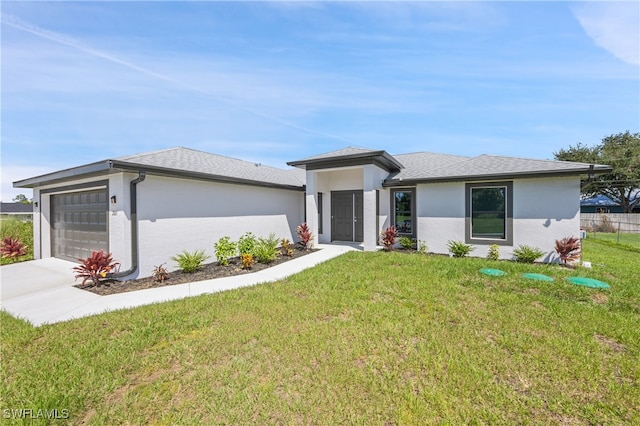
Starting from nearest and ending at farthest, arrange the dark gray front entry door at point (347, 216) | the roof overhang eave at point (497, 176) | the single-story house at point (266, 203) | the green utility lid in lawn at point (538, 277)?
the green utility lid in lawn at point (538, 277)
the single-story house at point (266, 203)
the roof overhang eave at point (497, 176)
the dark gray front entry door at point (347, 216)

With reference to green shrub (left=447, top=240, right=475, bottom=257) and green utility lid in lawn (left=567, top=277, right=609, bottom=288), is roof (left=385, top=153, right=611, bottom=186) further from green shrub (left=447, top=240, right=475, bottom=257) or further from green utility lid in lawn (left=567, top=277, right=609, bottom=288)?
green utility lid in lawn (left=567, top=277, right=609, bottom=288)

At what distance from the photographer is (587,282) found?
19.1 feet

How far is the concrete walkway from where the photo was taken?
202 inches

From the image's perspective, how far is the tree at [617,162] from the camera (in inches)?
1034

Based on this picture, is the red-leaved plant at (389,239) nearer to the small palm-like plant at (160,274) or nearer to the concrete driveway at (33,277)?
the small palm-like plant at (160,274)

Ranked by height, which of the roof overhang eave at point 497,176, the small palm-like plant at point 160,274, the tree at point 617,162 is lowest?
the small palm-like plant at point 160,274

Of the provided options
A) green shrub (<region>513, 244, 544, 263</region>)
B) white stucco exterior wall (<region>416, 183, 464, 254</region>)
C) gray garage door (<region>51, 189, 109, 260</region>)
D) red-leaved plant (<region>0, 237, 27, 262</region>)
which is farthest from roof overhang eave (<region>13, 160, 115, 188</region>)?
green shrub (<region>513, 244, 544, 263</region>)

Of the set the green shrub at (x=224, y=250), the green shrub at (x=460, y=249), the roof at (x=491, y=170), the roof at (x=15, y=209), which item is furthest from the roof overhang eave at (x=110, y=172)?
the roof at (x=15, y=209)

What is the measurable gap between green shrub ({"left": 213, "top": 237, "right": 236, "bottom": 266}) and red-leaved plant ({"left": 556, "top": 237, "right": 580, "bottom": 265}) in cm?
1058

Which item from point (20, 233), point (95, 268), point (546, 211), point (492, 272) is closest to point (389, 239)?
point (492, 272)

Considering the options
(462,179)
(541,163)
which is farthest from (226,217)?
(541,163)

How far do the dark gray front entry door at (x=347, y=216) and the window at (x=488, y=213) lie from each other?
178 inches

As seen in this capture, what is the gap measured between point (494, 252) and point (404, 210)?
376cm

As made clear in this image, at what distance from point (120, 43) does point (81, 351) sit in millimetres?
8156
